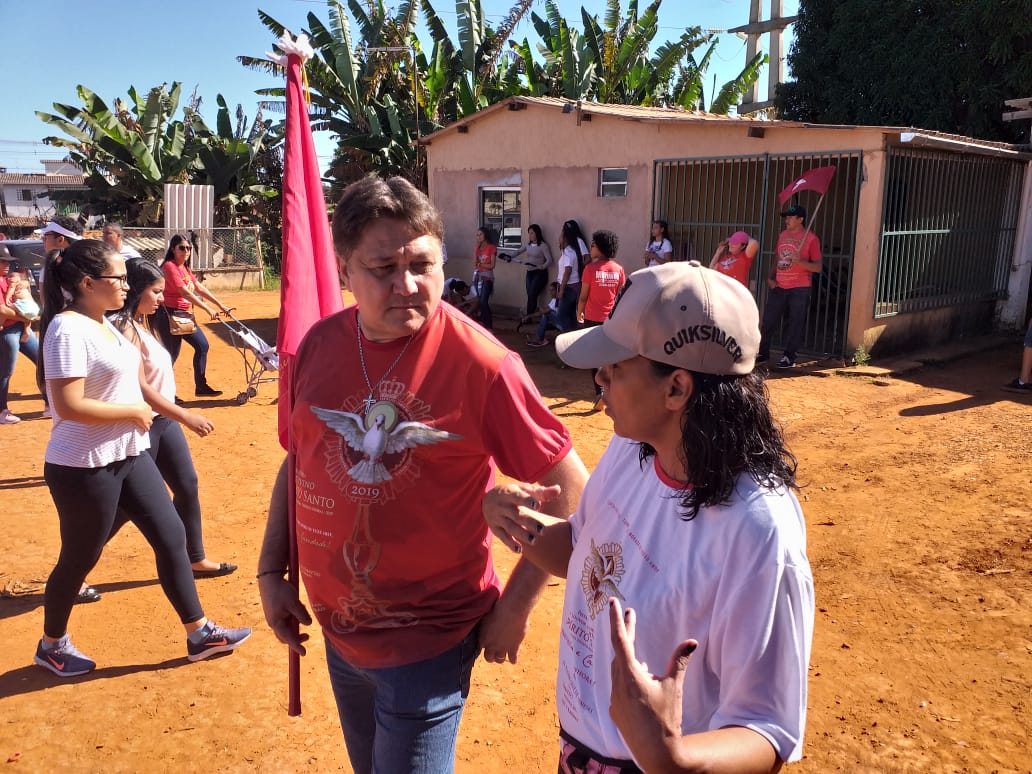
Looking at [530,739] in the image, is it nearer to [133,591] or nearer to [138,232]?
[133,591]

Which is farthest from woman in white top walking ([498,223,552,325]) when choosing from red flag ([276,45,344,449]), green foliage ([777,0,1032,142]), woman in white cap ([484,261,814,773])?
woman in white cap ([484,261,814,773])

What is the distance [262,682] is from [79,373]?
162cm

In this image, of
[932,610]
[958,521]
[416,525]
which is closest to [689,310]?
[416,525]

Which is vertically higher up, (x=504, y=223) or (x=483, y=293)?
(x=504, y=223)

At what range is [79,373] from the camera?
341 centimetres

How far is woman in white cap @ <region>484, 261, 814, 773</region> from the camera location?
4.06 feet

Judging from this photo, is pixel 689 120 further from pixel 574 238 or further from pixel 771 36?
pixel 771 36

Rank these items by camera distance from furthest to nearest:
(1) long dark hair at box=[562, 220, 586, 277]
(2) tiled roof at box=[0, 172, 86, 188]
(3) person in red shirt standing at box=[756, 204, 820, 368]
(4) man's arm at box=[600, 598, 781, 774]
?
1. (2) tiled roof at box=[0, 172, 86, 188]
2. (1) long dark hair at box=[562, 220, 586, 277]
3. (3) person in red shirt standing at box=[756, 204, 820, 368]
4. (4) man's arm at box=[600, 598, 781, 774]

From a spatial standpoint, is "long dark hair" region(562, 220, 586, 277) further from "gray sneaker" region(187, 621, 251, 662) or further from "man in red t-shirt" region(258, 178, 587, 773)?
"man in red t-shirt" region(258, 178, 587, 773)

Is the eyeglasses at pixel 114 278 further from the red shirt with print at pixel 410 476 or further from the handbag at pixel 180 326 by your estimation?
the handbag at pixel 180 326

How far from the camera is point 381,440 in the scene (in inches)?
77.2

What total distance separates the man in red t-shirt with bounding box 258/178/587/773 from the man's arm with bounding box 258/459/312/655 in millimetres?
170

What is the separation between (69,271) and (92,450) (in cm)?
83

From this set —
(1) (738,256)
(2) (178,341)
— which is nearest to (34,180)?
(2) (178,341)
